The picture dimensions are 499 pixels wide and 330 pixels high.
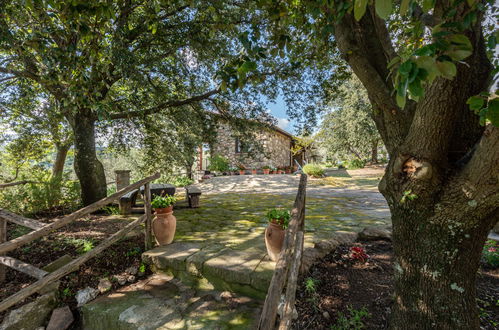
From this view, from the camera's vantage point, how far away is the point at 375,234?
11.7 feet

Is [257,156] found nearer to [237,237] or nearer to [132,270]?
[237,237]

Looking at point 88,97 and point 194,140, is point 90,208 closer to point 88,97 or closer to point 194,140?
point 88,97

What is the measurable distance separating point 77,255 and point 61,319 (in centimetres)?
105

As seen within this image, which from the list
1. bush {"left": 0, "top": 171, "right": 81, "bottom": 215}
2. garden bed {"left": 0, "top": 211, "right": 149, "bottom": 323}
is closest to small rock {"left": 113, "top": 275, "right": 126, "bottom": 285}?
garden bed {"left": 0, "top": 211, "right": 149, "bottom": 323}

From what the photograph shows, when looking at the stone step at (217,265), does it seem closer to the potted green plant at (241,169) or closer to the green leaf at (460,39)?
the green leaf at (460,39)

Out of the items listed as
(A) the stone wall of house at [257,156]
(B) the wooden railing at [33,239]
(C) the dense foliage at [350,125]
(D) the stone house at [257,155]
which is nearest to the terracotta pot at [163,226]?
(B) the wooden railing at [33,239]

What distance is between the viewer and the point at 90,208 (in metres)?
2.63

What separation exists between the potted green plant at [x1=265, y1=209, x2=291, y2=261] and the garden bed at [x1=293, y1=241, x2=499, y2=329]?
0.43 metres

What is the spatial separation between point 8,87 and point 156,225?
6.06m

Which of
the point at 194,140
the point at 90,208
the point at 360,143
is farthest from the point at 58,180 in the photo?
the point at 360,143

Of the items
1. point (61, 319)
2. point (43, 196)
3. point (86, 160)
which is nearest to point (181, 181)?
point (43, 196)

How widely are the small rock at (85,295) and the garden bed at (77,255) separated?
83mm

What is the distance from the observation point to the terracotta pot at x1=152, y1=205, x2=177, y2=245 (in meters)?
3.31

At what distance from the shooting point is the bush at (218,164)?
1347cm
